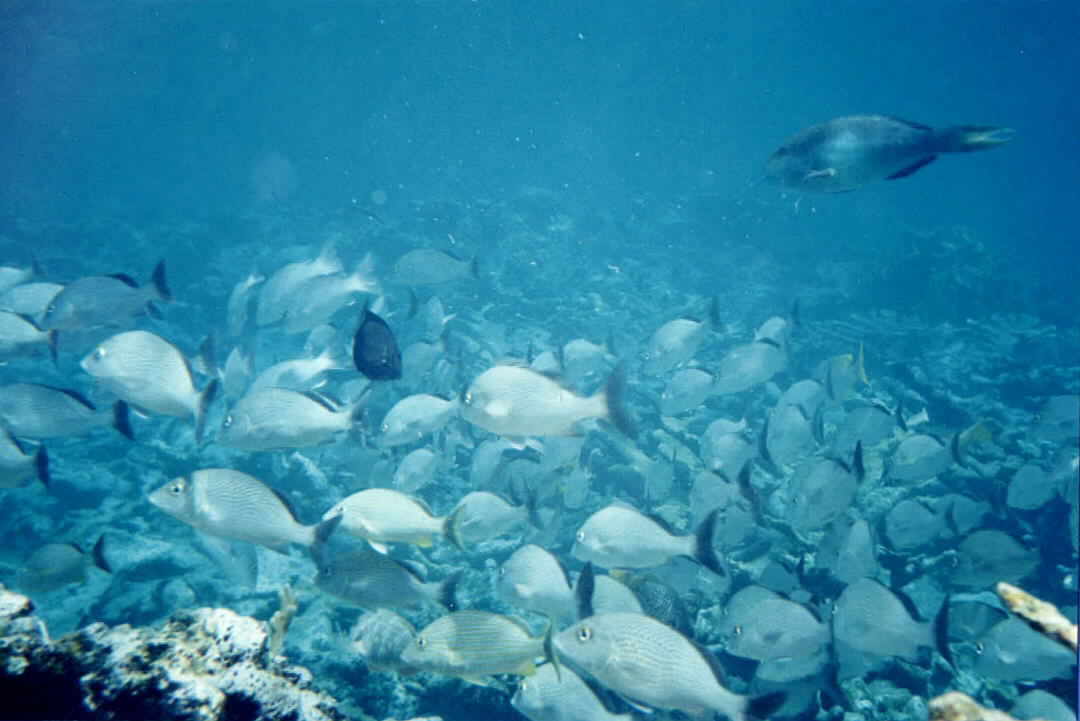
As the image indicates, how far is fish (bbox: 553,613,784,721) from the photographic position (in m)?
3.04

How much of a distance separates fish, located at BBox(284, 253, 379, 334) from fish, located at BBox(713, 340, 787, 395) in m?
4.61

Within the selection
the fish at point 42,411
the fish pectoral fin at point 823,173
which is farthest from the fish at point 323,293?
the fish pectoral fin at point 823,173

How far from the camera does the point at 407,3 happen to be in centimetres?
5372

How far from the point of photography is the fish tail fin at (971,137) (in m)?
3.76

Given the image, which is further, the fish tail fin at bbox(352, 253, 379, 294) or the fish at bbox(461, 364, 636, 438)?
the fish tail fin at bbox(352, 253, 379, 294)

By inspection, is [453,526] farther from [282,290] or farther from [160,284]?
[282,290]

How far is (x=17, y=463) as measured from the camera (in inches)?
192

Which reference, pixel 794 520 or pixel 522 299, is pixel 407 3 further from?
pixel 794 520

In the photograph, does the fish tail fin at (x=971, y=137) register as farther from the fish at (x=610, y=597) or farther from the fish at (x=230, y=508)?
the fish at (x=230, y=508)

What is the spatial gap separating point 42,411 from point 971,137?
24.6 feet

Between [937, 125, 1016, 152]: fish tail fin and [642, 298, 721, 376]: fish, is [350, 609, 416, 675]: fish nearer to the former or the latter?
[937, 125, 1016, 152]: fish tail fin

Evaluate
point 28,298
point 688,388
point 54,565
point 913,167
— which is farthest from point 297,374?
point 913,167

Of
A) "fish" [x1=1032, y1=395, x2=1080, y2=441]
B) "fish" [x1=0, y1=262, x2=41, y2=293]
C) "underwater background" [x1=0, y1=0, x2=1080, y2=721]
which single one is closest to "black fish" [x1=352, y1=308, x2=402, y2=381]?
"underwater background" [x1=0, y1=0, x2=1080, y2=721]

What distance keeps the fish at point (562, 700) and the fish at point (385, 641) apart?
76 centimetres
